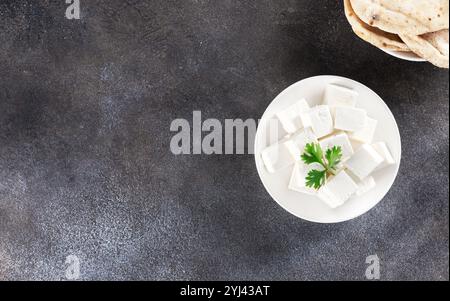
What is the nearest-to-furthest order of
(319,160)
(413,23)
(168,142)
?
(413,23)
(319,160)
(168,142)

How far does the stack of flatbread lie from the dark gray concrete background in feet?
1.04

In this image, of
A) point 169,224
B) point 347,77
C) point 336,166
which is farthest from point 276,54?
point 169,224

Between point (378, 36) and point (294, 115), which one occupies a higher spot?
point (378, 36)

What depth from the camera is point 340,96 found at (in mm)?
1501

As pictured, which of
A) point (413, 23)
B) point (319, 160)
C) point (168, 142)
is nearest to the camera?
point (413, 23)

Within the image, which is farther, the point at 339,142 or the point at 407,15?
the point at 339,142

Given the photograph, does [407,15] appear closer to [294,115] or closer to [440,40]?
[440,40]

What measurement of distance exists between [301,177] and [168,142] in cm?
46

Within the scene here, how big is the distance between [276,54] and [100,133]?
632 millimetres

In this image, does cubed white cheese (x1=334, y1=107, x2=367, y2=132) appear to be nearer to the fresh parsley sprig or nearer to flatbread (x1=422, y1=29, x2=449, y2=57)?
the fresh parsley sprig

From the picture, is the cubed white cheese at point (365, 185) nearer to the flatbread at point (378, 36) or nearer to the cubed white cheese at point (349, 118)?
the cubed white cheese at point (349, 118)

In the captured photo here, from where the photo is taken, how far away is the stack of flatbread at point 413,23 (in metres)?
1.26

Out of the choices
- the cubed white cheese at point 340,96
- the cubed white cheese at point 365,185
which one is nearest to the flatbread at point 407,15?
the cubed white cheese at point 340,96

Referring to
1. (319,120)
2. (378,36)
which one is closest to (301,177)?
(319,120)
